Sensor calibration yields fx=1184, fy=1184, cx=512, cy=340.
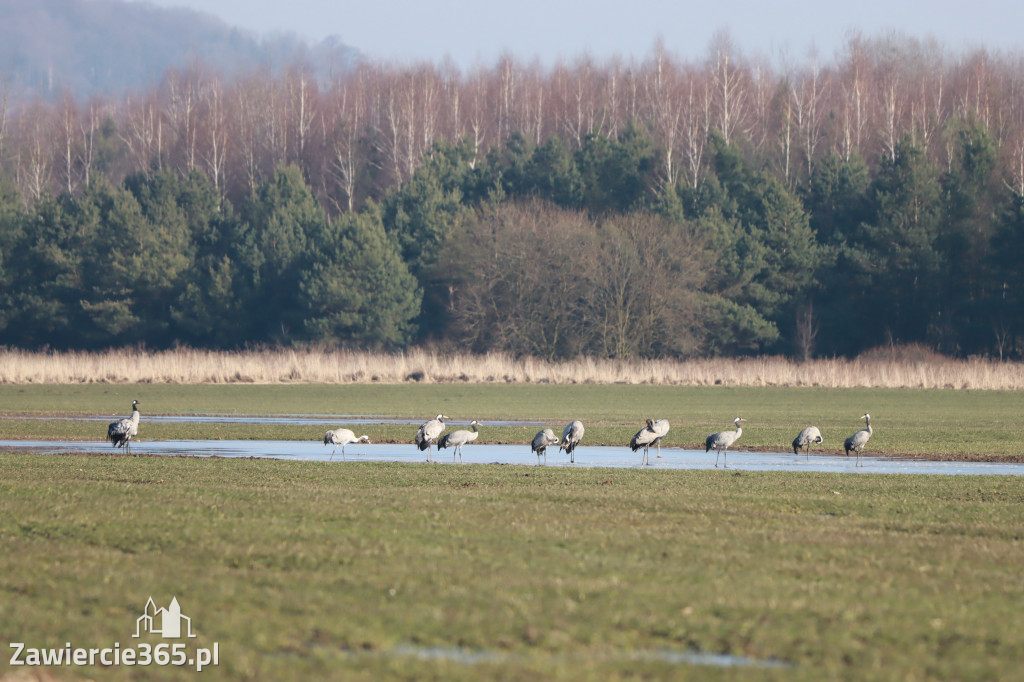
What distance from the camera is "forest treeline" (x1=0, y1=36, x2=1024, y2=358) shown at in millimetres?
72562

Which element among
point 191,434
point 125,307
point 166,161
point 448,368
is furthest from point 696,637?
point 166,161

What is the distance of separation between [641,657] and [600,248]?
66.8 m

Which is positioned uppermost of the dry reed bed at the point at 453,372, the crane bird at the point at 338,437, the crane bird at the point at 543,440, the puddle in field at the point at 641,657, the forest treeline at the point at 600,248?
the forest treeline at the point at 600,248

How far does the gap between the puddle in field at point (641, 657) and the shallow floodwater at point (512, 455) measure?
14.0 metres

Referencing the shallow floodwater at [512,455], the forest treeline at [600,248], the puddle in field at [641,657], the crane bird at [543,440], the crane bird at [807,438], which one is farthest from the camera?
the forest treeline at [600,248]

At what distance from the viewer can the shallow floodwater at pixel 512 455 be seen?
2295cm

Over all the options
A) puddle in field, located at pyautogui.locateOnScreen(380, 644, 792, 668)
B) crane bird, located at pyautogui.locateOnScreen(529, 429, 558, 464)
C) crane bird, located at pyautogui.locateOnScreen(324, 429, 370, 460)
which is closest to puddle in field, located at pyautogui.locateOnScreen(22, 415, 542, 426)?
crane bird, located at pyautogui.locateOnScreen(324, 429, 370, 460)

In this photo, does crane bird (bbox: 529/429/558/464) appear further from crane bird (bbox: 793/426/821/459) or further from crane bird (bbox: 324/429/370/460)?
crane bird (bbox: 793/426/821/459)

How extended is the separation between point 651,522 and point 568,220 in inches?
2491

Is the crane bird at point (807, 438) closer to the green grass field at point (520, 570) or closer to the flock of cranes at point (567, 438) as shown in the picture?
the flock of cranes at point (567, 438)

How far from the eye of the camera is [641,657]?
785cm

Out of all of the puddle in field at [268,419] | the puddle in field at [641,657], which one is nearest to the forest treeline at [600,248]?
the puddle in field at [268,419]

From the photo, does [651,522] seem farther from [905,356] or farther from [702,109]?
[702,109]

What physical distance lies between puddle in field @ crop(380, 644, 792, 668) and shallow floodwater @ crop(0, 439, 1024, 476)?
1398 centimetres
